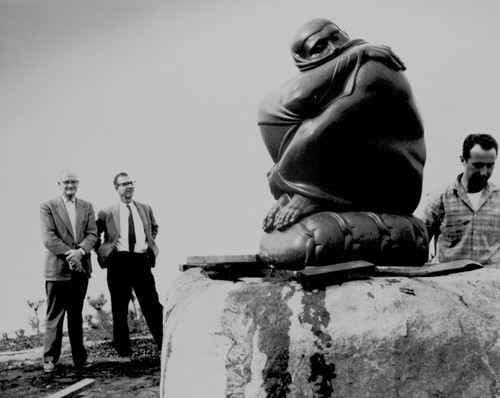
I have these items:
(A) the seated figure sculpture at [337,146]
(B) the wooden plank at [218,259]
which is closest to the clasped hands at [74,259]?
(B) the wooden plank at [218,259]

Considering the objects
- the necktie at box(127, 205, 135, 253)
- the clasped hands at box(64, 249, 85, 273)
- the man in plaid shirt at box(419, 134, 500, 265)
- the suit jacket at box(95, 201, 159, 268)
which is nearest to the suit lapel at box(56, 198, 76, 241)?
the clasped hands at box(64, 249, 85, 273)

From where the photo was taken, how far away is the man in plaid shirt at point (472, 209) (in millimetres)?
2629

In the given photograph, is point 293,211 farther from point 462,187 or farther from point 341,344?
point 462,187

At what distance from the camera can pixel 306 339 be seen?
1.50 metres

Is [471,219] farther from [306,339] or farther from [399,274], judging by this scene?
[306,339]

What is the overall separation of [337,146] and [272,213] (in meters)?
0.41

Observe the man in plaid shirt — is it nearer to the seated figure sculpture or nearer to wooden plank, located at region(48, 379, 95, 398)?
the seated figure sculpture

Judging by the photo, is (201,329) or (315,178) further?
(315,178)

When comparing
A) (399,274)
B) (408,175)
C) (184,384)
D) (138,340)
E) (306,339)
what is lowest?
(138,340)

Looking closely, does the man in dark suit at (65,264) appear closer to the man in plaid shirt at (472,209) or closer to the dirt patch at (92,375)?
the dirt patch at (92,375)

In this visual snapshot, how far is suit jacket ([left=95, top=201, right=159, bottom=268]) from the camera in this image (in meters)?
4.70

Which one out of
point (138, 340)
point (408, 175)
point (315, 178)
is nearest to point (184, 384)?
point (315, 178)

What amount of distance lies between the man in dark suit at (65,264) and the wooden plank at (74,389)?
564 mm

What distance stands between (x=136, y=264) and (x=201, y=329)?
3233mm
